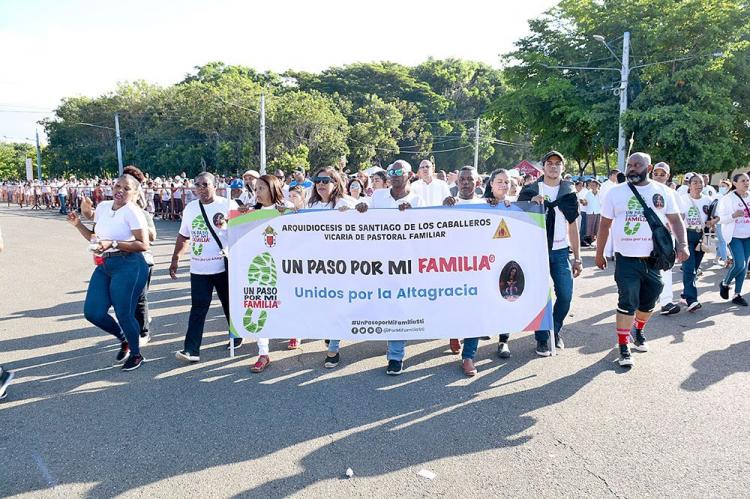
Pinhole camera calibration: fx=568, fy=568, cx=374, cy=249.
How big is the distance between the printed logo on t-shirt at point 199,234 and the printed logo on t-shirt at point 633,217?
4033 millimetres

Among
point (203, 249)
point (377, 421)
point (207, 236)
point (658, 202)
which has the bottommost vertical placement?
point (377, 421)

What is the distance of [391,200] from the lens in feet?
19.2

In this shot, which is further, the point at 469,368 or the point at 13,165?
the point at 13,165

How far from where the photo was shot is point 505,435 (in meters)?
4.03

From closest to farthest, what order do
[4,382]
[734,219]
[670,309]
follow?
[4,382] < [670,309] < [734,219]

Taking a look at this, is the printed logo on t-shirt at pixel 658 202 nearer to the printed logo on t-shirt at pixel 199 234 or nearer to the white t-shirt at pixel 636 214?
the white t-shirt at pixel 636 214

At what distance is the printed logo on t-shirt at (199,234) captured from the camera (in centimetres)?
563

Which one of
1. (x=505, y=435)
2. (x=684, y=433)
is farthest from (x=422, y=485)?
(x=684, y=433)

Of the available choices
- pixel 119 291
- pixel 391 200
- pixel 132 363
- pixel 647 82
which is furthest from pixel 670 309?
pixel 647 82

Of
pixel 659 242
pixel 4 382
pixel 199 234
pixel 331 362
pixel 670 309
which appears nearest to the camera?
pixel 4 382

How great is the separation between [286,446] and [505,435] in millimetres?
1536

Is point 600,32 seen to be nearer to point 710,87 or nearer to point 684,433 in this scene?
point 710,87

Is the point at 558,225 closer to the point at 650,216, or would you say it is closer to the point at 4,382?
the point at 650,216

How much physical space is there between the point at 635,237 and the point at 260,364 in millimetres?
3716
